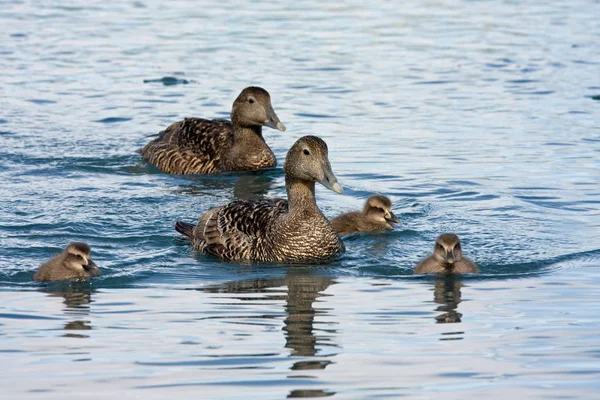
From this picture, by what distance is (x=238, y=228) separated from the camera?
43.2 feet

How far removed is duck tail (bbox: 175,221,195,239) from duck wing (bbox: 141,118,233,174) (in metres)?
3.94

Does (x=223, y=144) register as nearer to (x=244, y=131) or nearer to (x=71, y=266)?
(x=244, y=131)

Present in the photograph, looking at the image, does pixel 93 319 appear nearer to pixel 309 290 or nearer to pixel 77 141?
pixel 309 290

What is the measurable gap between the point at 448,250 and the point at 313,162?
5.52 feet

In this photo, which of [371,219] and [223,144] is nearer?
[371,219]

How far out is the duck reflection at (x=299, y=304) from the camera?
949 cm

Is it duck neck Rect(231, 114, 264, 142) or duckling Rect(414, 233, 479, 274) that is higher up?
duck neck Rect(231, 114, 264, 142)

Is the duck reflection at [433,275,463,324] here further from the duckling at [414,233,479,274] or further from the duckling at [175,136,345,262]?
the duckling at [175,136,345,262]

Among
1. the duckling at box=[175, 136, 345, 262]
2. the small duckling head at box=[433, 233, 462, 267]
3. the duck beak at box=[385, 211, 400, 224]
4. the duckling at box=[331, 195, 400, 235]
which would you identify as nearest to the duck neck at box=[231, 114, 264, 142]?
the duckling at box=[331, 195, 400, 235]

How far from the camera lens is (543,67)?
23.4 meters

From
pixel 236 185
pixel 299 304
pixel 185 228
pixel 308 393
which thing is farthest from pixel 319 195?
pixel 308 393

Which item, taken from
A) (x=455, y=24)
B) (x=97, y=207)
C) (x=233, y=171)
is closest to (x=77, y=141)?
(x=233, y=171)

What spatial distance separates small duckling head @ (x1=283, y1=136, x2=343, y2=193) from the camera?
506 inches

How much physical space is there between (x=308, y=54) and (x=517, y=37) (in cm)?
414
